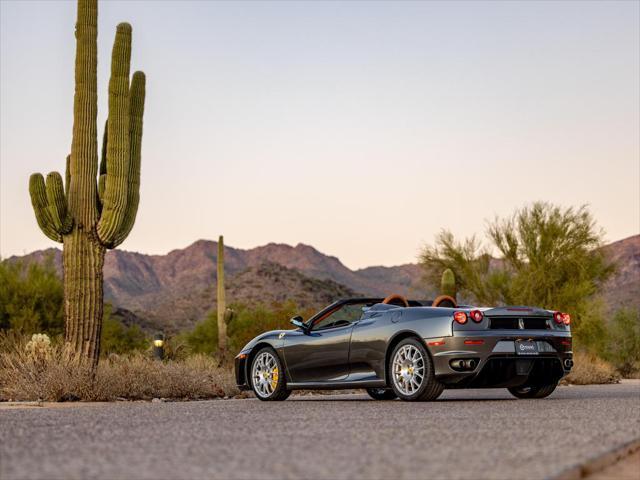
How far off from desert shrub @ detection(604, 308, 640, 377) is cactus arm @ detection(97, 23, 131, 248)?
2744 cm

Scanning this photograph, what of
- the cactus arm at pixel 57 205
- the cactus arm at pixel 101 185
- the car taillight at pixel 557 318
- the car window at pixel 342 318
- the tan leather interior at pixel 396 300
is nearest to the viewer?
the car taillight at pixel 557 318

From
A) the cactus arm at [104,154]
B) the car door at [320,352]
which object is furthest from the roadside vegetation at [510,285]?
the car door at [320,352]

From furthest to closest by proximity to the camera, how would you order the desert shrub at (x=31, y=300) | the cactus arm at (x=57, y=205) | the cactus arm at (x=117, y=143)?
the desert shrub at (x=31, y=300) < the cactus arm at (x=117, y=143) < the cactus arm at (x=57, y=205)

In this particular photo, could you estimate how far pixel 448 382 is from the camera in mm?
13266

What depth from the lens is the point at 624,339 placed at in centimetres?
4744

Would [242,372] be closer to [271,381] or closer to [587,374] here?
[271,381]

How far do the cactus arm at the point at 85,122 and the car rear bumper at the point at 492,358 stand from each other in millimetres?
9330

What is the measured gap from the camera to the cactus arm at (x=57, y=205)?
781 inches

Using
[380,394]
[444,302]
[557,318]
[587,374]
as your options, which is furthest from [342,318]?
[587,374]

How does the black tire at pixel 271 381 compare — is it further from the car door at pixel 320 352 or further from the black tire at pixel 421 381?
the black tire at pixel 421 381

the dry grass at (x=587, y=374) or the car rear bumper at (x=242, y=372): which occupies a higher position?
the car rear bumper at (x=242, y=372)

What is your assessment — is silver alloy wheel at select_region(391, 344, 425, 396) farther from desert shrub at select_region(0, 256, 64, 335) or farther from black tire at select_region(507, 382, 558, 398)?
desert shrub at select_region(0, 256, 64, 335)

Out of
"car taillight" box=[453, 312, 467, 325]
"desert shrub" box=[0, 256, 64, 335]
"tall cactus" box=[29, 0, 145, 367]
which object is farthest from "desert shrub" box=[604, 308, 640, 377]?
"car taillight" box=[453, 312, 467, 325]

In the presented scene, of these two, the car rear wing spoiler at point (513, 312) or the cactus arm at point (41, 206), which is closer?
the car rear wing spoiler at point (513, 312)
